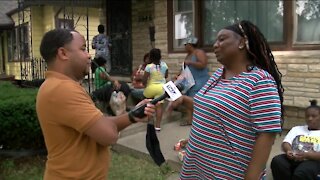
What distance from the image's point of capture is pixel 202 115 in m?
2.15

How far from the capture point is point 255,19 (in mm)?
6824

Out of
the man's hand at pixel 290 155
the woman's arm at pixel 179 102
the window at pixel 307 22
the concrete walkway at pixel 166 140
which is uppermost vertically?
the window at pixel 307 22

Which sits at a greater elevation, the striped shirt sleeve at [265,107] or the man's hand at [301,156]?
the striped shirt sleeve at [265,107]

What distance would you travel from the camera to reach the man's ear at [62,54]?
1.97 metres

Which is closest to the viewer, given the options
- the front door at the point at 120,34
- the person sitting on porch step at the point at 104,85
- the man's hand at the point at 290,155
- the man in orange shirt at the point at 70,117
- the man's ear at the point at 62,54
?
the man in orange shirt at the point at 70,117

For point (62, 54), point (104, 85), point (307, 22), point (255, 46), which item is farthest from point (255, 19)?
point (62, 54)

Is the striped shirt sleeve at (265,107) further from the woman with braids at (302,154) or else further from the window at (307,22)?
the window at (307,22)

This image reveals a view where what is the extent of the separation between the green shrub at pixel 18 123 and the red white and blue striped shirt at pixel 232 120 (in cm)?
375

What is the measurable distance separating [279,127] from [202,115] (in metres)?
0.43

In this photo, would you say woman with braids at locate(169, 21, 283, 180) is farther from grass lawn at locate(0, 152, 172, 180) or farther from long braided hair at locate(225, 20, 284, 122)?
grass lawn at locate(0, 152, 172, 180)

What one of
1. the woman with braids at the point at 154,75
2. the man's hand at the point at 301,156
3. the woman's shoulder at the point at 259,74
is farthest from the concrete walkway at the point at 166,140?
the woman's shoulder at the point at 259,74

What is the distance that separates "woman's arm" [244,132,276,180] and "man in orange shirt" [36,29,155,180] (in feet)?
1.93

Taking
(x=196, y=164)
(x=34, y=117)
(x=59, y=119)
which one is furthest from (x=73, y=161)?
(x=34, y=117)

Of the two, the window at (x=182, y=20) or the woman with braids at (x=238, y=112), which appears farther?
the window at (x=182, y=20)
